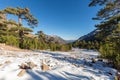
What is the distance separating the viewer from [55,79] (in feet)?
19.3

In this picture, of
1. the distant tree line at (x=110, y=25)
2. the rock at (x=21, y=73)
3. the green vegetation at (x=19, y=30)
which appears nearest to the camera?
the rock at (x=21, y=73)

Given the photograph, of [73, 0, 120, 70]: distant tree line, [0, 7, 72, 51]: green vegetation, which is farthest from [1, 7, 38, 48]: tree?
[73, 0, 120, 70]: distant tree line

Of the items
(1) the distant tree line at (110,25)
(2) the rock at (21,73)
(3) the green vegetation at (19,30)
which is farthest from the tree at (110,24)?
(3) the green vegetation at (19,30)

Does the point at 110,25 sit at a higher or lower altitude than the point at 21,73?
higher

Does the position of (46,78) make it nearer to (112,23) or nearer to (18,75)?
(18,75)

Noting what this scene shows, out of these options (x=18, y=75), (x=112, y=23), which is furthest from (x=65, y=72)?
(x=112, y=23)

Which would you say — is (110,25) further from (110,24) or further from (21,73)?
(21,73)

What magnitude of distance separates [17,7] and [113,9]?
1954 centimetres

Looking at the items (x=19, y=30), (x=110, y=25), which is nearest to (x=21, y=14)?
(x=19, y=30)

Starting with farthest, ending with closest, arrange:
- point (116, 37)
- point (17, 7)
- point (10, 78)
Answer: point (17, 7) < point (116, 37) < point (10, 78)

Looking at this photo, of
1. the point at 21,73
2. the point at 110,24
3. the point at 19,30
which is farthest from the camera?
the point at 19,30

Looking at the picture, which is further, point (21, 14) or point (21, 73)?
point (21, 14)

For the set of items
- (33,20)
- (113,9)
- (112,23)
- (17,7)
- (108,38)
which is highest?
(17,7)

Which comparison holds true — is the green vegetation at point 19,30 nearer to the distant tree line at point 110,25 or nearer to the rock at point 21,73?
the distant tree line at point 110,25
